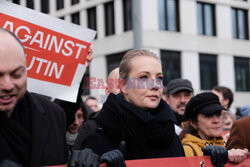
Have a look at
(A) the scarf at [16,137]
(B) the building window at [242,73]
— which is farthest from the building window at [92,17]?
(A) the scarf at [16,137]

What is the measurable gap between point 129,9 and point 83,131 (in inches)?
653

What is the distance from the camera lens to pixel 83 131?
340 cm

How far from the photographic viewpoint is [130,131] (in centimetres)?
225

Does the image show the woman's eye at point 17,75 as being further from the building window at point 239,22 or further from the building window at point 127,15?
the building window at point 239,22

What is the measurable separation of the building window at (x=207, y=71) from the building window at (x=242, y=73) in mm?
1354

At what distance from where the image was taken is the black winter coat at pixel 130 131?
2250 millimetres

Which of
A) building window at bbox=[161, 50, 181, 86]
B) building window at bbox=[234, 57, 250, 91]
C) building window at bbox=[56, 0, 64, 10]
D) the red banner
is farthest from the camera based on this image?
building window at bbox=[56, 0, 64, 10]

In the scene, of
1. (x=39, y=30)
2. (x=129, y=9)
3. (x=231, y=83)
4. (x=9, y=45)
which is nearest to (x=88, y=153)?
(x=9, y=45)

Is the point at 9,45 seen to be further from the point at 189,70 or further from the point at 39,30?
the point at 189,70

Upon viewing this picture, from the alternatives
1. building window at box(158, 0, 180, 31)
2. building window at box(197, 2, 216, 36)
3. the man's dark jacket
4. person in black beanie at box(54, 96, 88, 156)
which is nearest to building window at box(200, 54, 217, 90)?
building window at box(197, 2, 216, 36)

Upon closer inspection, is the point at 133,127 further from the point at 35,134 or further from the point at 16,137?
the point at 16,137

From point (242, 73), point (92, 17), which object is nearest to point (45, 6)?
point (92, 17)

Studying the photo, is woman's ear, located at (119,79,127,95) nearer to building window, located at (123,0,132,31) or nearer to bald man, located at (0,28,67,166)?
bald man, located at (0,28,67,166)

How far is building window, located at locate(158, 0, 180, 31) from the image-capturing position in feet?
63.9
